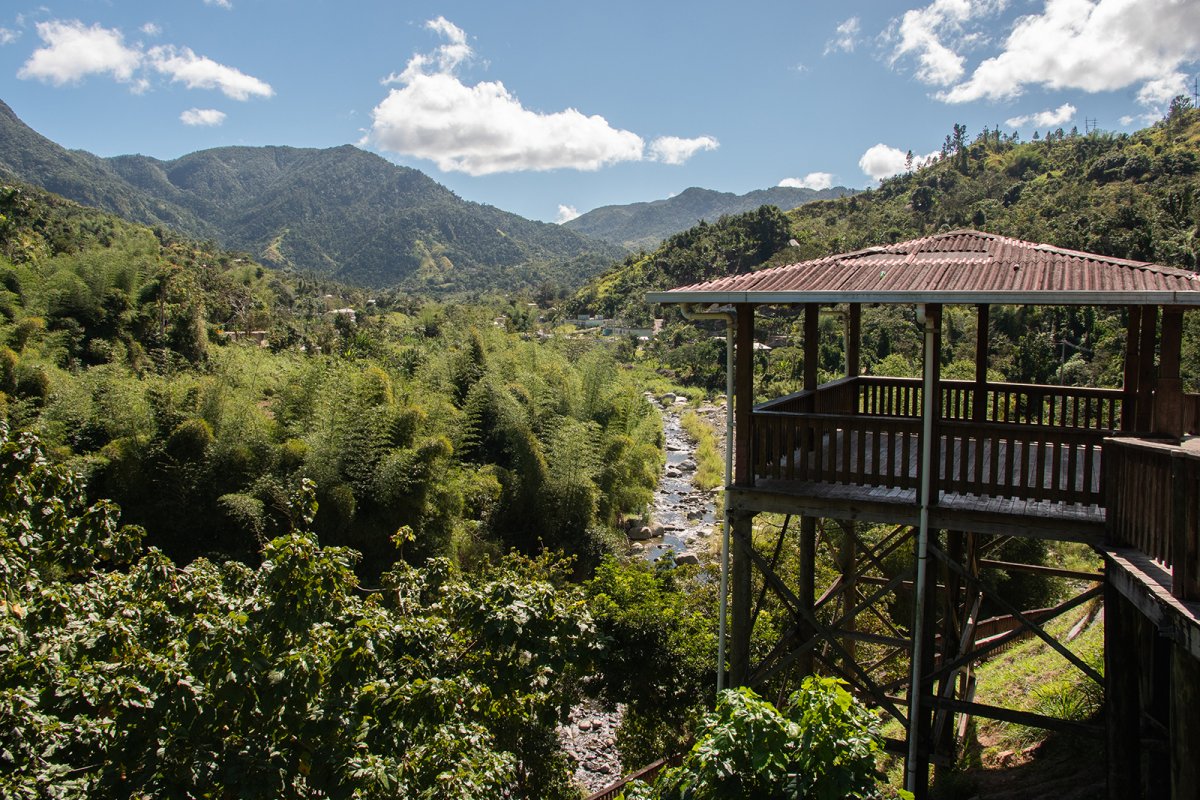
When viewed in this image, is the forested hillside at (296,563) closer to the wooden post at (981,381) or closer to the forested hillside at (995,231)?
the wooden post at (981,381)

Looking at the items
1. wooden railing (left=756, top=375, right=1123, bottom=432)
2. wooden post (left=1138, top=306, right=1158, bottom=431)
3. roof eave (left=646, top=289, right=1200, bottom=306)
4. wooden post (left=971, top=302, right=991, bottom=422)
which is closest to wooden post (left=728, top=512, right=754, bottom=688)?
wooden railing (left=756, top=375, right=1123, bottom=432)

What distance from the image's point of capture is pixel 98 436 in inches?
441

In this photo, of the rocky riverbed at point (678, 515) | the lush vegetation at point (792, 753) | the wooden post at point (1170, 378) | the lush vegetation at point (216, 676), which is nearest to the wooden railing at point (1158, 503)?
the wooden post at point (1170, 378)

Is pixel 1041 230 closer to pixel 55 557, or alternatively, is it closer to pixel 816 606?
pixel 816 606

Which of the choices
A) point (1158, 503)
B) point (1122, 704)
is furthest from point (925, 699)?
point (1158, 503)

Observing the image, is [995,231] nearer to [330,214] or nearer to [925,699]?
[925,699]

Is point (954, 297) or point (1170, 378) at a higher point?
point (954, 297)

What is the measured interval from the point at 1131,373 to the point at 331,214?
156 m

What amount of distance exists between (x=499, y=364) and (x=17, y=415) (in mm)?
9881

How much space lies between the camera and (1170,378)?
485 centimetres

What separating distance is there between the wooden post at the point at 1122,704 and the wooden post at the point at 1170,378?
3.63ft

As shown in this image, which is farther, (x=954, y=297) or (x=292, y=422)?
(x=292, y=422)

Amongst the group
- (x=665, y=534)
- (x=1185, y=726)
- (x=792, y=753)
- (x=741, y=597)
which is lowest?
(x=665, y=534)

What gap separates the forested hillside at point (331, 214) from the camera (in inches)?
3981
